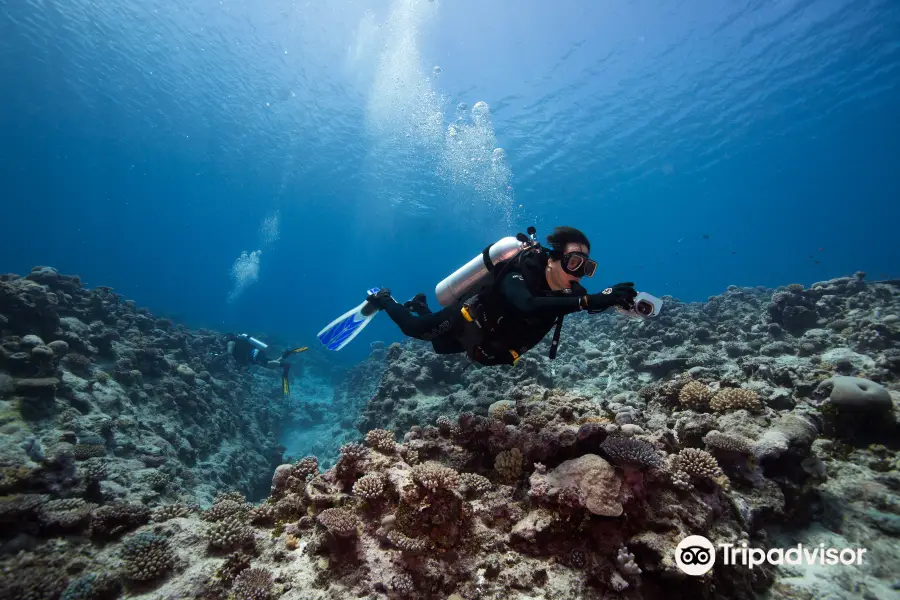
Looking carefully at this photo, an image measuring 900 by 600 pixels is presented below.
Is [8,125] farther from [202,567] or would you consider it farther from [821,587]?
[821,587]

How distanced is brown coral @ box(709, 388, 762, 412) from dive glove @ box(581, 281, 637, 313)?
351cm

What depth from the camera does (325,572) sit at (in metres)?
3.37

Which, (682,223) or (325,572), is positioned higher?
(682,223)

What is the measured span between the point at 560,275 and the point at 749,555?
3.50 metres

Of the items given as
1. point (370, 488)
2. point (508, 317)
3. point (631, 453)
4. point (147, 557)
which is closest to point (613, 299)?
point (631, 453)

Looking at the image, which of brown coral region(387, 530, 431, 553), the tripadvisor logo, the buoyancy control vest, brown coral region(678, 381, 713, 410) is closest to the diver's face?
the buoyancy control vest

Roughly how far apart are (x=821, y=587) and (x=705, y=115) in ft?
123

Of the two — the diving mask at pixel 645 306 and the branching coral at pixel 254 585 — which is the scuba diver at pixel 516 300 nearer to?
the diving mask at pixel 645 306

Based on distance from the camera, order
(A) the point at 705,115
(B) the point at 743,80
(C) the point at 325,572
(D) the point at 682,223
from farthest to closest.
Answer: (D) the point at 682,223
(A) the point at 705,115
(B) the point at 743,80
(C) the point at 325,572

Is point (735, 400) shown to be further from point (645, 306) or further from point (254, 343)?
point (254, 343)

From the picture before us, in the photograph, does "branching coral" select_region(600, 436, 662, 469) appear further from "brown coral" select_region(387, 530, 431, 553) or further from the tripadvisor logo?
"brown coral" select_region(387, 530, 431, 553)

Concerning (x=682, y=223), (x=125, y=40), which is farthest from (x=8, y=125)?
(x=682, y=223)

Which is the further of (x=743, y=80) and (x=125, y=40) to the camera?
(x=125, y=40)

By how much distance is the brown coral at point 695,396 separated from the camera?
5906 mm
